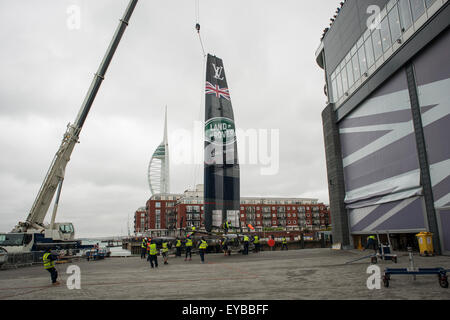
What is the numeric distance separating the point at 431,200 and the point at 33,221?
3163 centimetres

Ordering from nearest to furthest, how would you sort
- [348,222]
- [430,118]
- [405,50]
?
[430,118]
[405,50]
[348,222]

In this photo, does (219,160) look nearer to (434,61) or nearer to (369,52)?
(369,52)

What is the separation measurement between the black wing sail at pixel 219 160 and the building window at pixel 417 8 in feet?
60.8

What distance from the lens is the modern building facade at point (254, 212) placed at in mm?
110250

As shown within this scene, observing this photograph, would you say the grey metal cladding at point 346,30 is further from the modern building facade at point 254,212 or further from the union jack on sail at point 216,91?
the modern building facade at point 254,212

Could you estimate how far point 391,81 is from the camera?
2292 centimetres

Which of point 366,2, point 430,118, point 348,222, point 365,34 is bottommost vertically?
point 348,222

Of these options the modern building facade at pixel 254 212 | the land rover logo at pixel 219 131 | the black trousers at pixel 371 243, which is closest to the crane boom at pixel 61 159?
the land rover logo at pixel 219 131

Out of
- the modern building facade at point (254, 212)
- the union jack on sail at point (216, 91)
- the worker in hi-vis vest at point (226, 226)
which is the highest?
the union jack on sail at point (216, 91)

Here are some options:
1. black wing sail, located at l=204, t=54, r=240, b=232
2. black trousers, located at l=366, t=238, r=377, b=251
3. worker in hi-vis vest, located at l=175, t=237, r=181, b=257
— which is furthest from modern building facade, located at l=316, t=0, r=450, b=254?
worker in hi-vis vest, located at l=175, t=237, r=181, b=257

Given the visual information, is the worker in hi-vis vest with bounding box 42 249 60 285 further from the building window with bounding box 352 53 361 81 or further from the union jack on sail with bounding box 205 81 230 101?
the building window with bounding box 352 53 361 81

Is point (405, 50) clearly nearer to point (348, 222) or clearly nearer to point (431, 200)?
point (431, 200)
